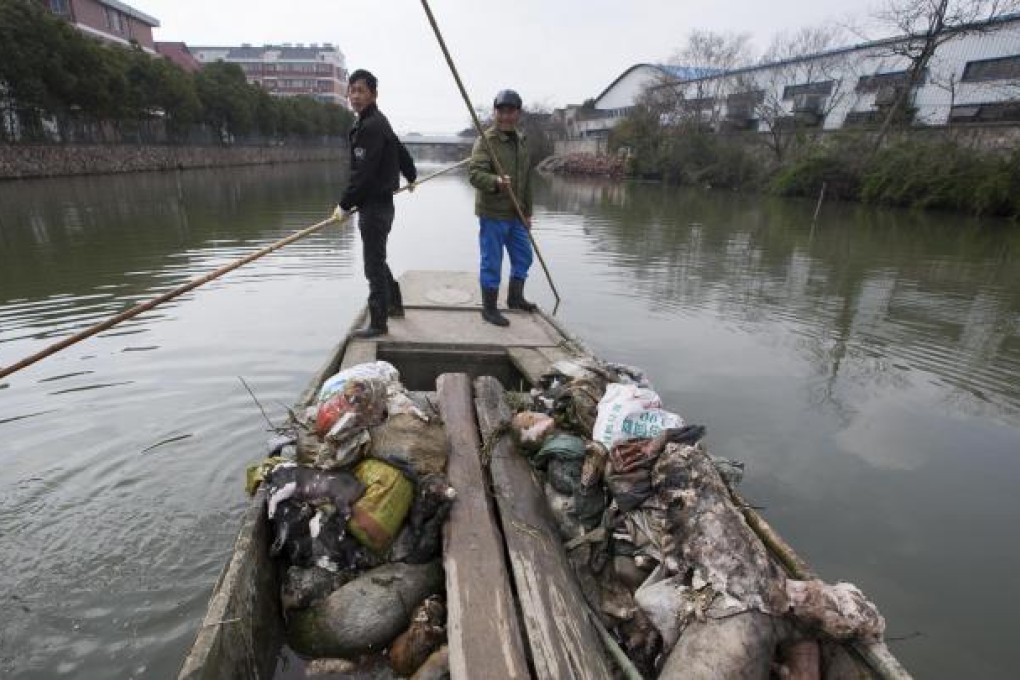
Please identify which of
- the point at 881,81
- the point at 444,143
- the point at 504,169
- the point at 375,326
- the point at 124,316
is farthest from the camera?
the point at 444,143

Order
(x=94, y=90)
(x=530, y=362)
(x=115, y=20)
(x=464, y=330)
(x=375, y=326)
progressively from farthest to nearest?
1. (x=115, y=20)
2. (x=94, y=90)
3. (x=464, y=330)
4. (x=375, y=326)
5. (x=530, y=362)

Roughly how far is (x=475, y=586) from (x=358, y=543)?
639 mm

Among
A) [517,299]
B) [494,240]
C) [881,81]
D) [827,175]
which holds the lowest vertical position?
[517,299]

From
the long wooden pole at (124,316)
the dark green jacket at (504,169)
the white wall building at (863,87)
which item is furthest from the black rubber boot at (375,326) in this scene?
the white wall building at (863,87)

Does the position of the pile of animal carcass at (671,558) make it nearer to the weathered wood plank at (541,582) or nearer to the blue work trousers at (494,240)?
the weathered wood plank at (541,582)

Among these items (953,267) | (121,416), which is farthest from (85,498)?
(953,267)

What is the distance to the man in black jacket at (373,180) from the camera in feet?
14.6

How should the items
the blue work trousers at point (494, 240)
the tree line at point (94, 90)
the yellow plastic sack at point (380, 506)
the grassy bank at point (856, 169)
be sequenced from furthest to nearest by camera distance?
the tree line at point (94, 90), the grassy bank at point (856, 169), the blue work trousers at point (494, 240), the yellow plastic sack at point (380, 506)

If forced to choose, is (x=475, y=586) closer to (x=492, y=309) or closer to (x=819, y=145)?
(x=492, y=309)

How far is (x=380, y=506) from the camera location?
2643 millimetres

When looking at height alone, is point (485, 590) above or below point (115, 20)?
below

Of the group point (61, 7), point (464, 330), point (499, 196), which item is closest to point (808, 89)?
point (499, 196)

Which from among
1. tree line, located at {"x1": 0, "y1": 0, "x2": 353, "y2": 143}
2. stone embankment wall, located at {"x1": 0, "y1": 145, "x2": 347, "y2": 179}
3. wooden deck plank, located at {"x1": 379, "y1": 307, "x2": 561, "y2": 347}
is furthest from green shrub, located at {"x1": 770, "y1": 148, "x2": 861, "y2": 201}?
stone embankment wall, located at {"x1": 0, "y1": 145, "x2": 347, "y2": 179}

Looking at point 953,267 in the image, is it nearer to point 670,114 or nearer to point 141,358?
point 141,358
